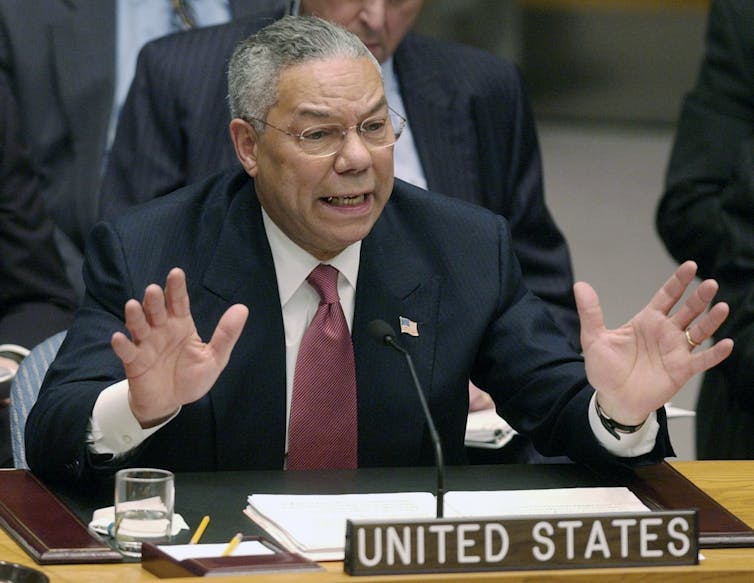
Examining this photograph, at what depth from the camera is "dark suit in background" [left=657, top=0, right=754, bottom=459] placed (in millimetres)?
3475

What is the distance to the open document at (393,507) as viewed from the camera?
7.30ft

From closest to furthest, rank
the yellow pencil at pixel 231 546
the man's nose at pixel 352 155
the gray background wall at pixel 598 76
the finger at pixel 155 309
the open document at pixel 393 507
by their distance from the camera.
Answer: the yellow pencil at pixel 231 546 → the open document at pixel 393 507 → the finger at pixel 155 309 → the man's nose at pixel 352 155 → the gray background wall at pixel 598 76

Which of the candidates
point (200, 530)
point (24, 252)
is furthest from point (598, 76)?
point (200, 530)

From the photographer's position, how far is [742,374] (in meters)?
3.42

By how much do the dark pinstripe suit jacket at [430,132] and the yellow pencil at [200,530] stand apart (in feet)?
5.21

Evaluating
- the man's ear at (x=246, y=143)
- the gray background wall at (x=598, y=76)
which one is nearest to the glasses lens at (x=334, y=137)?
the man's ear at (x=246, y=143)

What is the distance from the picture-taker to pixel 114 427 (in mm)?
2486

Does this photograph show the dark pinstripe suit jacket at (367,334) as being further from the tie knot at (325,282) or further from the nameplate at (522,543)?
the nameplate at (522,543)

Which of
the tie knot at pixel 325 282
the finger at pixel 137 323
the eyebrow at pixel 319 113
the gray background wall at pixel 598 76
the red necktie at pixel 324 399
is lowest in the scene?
the gray background wall at pixel 598 76

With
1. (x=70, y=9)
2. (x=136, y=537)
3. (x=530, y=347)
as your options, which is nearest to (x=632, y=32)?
(x=70, y=9)

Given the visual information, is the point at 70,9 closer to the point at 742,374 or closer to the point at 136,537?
the point at 742,374

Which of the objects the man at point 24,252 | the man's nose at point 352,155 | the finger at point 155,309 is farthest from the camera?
the man at point 24,252

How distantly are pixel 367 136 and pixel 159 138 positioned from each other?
115cm

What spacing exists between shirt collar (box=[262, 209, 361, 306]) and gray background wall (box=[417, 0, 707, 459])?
17.1 feet
